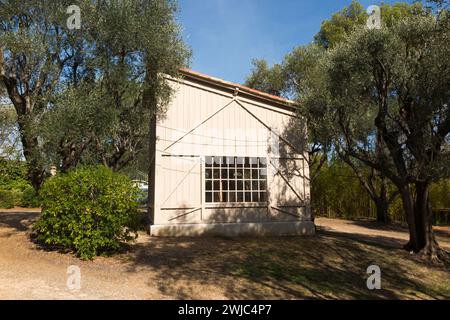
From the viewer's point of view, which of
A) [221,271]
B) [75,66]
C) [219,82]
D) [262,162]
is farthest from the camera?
[262,162]

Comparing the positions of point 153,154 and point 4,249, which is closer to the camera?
point 4,249

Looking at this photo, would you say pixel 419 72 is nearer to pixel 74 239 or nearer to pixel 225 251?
pixel 225 251

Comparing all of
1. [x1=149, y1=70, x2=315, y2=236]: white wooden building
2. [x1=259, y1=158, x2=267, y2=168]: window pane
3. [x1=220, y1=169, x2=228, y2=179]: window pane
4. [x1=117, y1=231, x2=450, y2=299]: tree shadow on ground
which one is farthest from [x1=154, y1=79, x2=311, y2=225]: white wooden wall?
[x1=117, y1=231, x2=450, y2=299]: tree shadow on ground

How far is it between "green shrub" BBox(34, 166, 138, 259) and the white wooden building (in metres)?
2.98

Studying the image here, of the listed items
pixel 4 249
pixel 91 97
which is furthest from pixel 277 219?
pixel 4 249

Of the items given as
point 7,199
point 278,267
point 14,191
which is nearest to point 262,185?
point 278,267

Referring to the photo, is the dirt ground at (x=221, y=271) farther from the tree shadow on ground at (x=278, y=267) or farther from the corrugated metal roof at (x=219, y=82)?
the corrugated metal roof at (x=219, y=82)

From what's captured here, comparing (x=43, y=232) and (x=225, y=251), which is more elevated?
(x=43, y=232)

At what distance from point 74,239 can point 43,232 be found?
137 centimetres

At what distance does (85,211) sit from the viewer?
27.3 ft

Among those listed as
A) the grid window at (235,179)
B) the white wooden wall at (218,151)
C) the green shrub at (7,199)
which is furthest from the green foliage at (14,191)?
the grid window at (235,179)

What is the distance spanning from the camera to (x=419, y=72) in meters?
9.59

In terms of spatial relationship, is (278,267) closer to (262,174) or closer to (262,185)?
(262,185)

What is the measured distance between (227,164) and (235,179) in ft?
2.01
